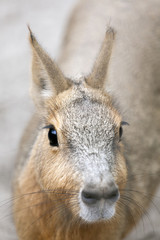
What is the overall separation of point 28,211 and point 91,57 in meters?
2.43

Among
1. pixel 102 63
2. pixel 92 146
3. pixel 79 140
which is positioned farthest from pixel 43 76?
pixel 92 146

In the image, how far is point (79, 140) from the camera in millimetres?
3826

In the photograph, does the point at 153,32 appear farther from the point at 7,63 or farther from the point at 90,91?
the point at 7,63

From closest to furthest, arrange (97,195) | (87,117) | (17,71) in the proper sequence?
(97,195)
(87,117)
(17,71)

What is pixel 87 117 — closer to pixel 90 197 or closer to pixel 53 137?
pixel 53 137

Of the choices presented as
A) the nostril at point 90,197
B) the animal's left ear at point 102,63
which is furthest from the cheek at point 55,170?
the animal's left ear at point 102,63

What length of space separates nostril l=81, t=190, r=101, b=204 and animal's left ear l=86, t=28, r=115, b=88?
133 centimetres

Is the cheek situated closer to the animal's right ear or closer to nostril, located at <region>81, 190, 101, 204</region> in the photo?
nostril, located at <region>81, 190, 101, 204</region>

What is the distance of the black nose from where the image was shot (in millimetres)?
3480

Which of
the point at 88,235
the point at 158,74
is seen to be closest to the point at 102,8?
the point at 158,74

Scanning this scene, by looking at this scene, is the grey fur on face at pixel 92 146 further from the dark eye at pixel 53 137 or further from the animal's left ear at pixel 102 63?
the animal's left ear at pixel 102 63

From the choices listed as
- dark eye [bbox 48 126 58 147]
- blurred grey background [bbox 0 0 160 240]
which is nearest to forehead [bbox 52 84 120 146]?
dark eye [bbox 48 126 58 147]

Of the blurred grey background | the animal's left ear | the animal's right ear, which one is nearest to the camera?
the animal's right ear

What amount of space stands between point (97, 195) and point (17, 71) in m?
6.24
